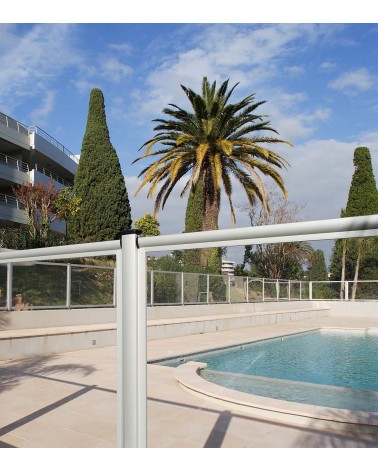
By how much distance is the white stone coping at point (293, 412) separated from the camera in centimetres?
473

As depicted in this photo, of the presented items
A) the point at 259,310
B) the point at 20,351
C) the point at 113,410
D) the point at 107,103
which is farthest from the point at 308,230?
the point at 107,103

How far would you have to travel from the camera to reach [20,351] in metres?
9.53

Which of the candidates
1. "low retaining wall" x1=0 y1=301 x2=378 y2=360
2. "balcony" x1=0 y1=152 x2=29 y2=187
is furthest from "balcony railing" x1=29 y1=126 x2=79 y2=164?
"low retaining wall" x1=0 y1=301 x2=378 y2=360

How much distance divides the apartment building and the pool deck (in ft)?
88.7

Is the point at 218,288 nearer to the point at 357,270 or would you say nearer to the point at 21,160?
the point at 357,270

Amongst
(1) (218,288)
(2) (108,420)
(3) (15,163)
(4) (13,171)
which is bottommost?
(2) (108,420)

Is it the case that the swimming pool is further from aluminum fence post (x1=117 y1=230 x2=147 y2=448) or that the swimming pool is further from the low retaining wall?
aluminum fence post (x1=117 y1=230 x2=147 y2=448)

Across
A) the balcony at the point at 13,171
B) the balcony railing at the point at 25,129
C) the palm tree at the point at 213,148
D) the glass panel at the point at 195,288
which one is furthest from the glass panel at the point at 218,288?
the balcony railing at the point at 25,129

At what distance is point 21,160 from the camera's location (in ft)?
121

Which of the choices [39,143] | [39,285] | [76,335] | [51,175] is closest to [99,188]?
[39,143]

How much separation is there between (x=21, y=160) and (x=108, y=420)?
3548cm
